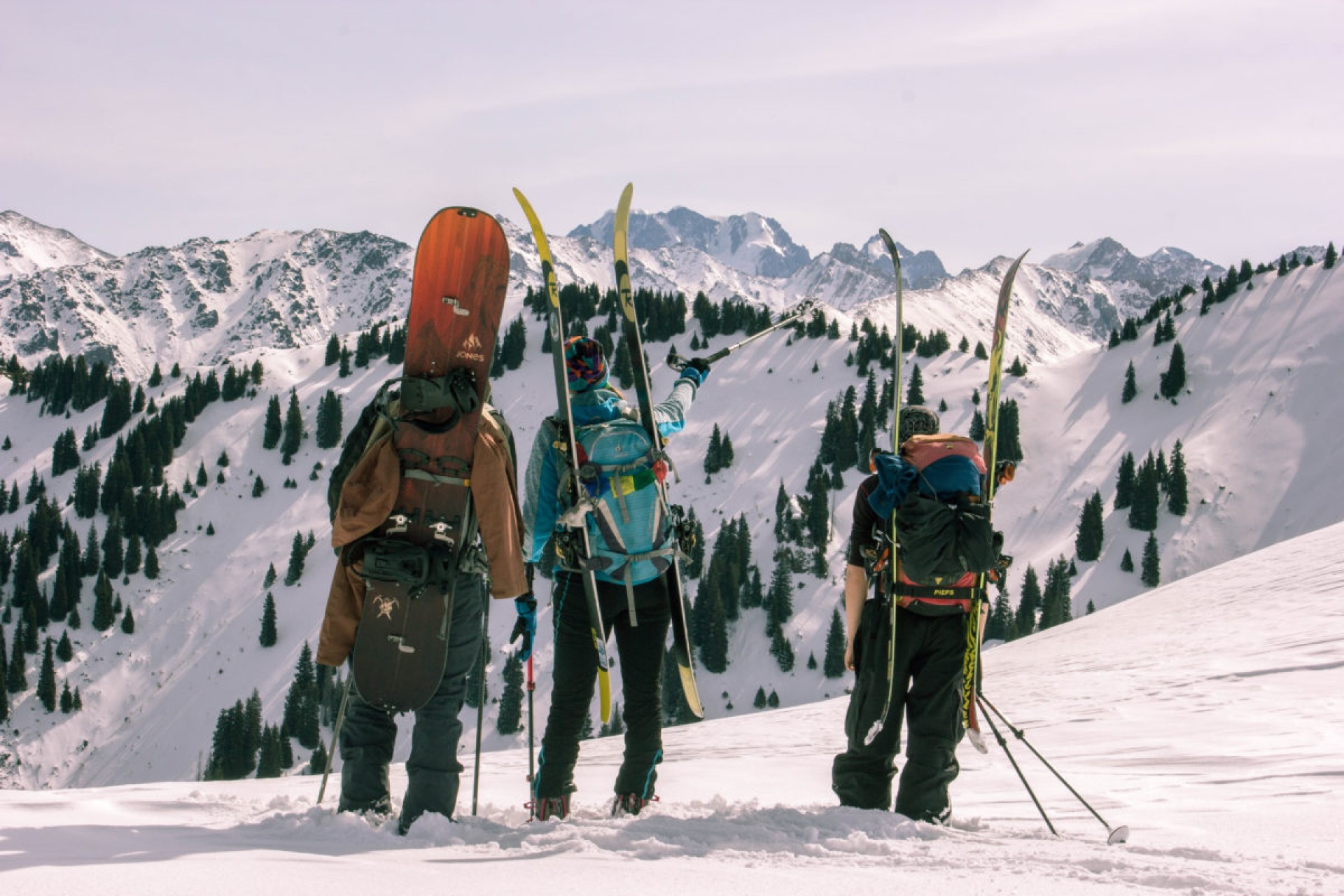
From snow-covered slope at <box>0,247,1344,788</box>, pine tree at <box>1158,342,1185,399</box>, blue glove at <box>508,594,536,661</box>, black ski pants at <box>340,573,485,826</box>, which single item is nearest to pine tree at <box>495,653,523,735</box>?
snow-covered slope at <box>0,247,1344,788</box>

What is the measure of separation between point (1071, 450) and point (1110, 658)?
82143mm

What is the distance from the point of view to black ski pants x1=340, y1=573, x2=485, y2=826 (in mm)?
5035

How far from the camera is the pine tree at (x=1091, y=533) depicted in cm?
7694

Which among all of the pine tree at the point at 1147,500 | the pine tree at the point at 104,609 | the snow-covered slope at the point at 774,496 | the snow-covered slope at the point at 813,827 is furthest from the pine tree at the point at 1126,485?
the pine tree at the point at 104,609

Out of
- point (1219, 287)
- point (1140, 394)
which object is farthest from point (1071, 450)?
point (1219, 287)

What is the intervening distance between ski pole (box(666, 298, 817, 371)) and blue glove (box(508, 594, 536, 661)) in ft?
5.92

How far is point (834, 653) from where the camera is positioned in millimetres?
76312

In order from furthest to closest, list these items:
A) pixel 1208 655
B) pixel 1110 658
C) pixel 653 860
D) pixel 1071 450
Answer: pixel 1071 450
pixel 1110 658
pixel 1208 655
pixel 653 860

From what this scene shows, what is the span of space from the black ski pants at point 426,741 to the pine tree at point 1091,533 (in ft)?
262

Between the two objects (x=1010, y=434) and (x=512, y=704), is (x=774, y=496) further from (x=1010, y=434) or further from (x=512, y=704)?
(x=512, y=704)

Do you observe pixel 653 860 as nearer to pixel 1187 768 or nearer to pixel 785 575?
pixel 1187 768

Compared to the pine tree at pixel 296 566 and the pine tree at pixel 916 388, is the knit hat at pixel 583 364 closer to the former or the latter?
the pine tree at pixel 916 388

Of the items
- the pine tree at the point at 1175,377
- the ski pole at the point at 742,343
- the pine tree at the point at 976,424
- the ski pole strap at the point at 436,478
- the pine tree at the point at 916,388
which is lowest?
the ski pole strap at the point at 436,478

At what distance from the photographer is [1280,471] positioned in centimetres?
7881
